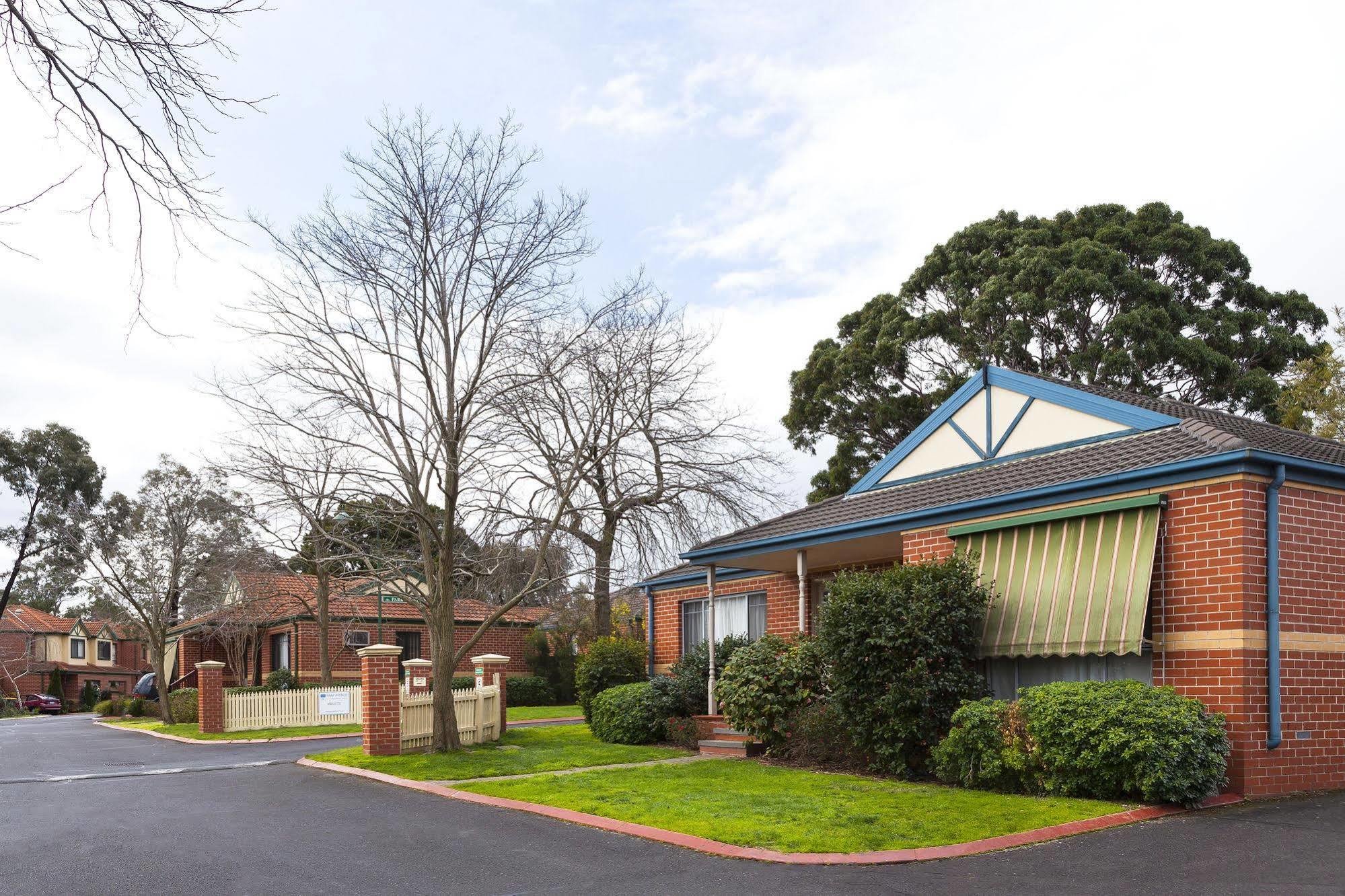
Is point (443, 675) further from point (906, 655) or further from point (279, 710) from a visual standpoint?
point (279, 710)

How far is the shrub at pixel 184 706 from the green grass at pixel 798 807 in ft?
66.9

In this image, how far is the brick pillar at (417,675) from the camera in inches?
725

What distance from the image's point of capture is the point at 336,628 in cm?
3541

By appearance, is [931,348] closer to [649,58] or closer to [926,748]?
[926,748]

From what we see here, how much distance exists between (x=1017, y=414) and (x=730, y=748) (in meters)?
6.78

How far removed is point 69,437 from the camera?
58.8 meters

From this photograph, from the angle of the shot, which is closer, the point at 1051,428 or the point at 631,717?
the point at 1051,428

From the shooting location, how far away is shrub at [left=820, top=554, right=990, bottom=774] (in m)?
12.8

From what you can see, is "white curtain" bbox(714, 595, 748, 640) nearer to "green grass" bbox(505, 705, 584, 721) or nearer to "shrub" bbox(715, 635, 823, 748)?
"shrub" bbox(715, 635, 823, 748)

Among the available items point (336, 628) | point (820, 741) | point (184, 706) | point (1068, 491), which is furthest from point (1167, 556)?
point (336, 628)

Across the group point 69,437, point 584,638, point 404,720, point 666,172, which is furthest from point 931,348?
point 69,437

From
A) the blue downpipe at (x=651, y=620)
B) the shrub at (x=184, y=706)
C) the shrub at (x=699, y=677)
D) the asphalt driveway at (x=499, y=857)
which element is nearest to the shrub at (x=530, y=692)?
the shrub at (x=184, y=706)

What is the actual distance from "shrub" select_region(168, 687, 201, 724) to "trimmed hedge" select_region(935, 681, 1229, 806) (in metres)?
25.2

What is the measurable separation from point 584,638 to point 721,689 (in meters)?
20.4
